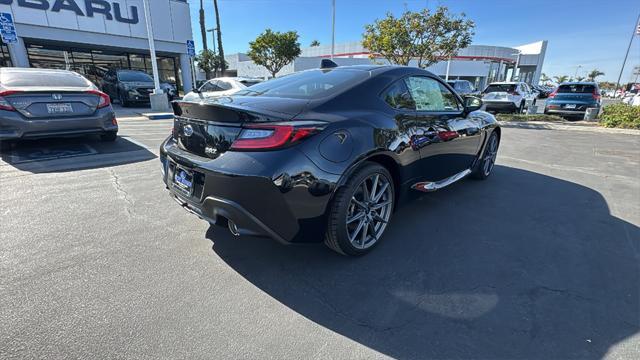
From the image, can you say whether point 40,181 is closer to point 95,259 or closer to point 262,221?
point 95,259

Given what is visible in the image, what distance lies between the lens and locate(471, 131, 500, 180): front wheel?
185 inches

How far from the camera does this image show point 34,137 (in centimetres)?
506

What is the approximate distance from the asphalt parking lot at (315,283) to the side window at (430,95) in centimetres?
114

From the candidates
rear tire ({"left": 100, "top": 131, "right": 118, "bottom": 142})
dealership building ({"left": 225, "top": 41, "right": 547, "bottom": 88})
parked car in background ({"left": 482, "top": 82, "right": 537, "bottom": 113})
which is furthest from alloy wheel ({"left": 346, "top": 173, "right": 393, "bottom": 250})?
dealership building ({"left": 225, "top": 41, "right": 547, "bottom": 88})

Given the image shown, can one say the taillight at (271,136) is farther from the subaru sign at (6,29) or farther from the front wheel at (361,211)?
the subaru sign at (6,29)

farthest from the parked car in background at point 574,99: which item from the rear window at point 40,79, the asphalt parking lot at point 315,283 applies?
the rear window at point 40,79

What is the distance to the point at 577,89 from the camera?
13.6 metres

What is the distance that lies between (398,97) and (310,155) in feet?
4.28

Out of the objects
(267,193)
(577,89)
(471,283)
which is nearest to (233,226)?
(267,193)

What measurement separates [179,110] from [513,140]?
847 centimetres

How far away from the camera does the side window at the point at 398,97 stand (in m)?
2.93

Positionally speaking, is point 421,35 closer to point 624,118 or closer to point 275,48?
point 624,118

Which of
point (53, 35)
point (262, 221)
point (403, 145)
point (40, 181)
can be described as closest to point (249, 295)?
point (262, 221)

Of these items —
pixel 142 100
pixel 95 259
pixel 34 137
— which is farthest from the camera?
pixel 142 100
